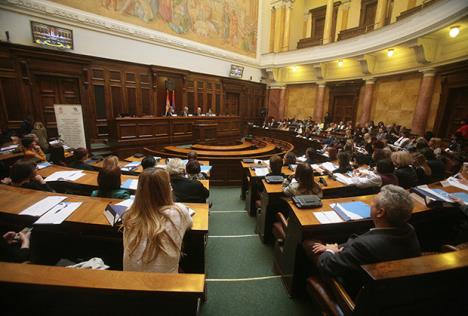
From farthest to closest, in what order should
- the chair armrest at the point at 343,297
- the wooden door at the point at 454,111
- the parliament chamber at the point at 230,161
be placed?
the wooden door at the point at 454,111, the chair armrest at the point at 343,297, the parliament chamber at the point at 230,161

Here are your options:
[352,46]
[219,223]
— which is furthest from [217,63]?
[219,223]

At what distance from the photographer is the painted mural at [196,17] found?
25.9 feet

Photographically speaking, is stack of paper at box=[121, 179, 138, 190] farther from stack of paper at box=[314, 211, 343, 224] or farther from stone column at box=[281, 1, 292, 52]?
stone column at box=[281, 1, 292, 52]

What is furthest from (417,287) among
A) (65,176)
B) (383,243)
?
(65,176)

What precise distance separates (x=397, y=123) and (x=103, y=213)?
1126cm

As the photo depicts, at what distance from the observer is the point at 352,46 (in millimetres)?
9805

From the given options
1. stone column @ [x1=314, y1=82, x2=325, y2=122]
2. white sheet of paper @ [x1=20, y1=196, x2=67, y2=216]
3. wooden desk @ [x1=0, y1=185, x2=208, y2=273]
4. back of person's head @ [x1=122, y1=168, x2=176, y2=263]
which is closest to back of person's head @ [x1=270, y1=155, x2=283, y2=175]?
wooden desk @ [x1=0, y1=185, x2=208, y2=273]

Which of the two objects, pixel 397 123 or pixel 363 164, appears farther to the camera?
pixel 397 123

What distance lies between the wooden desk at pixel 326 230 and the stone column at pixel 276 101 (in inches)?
508

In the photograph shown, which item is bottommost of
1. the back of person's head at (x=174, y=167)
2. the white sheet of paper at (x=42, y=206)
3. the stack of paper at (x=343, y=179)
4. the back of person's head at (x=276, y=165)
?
the stack of paper at (x=343, y=179)

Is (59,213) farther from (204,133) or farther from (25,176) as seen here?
(204,133)

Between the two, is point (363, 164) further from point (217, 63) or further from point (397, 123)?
point (217, 63)

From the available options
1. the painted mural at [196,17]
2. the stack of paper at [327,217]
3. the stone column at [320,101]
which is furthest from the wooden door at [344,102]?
the stack of paper at [327,217]

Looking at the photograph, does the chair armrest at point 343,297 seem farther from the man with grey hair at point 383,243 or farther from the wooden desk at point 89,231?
the wooden desk at point 89,231
